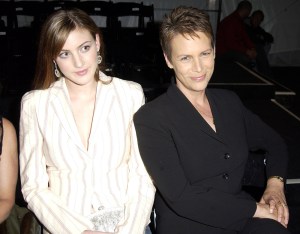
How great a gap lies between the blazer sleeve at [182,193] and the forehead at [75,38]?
39 cm

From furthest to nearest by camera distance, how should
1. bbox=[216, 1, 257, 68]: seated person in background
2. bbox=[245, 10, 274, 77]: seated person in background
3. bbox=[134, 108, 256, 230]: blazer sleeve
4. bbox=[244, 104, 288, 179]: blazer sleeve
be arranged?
1. bbox=[245, 10, 274, 77]: seated person in background
2. bbox=[216, 1, 257, 68]: seated person in background
3. bbox=[244, 104, 288, 179]: blazer sleeve
4. bbox=[134, 108, 256, 230]: blazer sleeve

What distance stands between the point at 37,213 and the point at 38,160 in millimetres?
199

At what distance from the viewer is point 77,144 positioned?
1.43m

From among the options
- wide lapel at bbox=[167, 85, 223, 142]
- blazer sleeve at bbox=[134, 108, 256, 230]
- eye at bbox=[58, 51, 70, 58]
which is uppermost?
eye at bbox=[58, 51, 70, 58]

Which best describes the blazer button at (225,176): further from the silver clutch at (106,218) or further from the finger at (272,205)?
the silver clutch at (106,218)

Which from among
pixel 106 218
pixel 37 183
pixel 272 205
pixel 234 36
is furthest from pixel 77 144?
pixel 234 36

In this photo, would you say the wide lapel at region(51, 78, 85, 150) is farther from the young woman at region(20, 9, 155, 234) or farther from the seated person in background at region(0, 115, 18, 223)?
the seated person in background at region(0, 115, 18, 223)

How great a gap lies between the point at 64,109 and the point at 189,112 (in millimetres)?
494

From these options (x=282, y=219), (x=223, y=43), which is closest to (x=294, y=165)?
(x=282, y=219)

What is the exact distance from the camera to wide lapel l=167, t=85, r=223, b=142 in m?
1.47

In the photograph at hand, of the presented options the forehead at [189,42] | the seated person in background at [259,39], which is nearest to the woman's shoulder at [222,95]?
the forehead at [189,42]

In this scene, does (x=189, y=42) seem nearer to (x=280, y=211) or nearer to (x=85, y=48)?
(x=85, y=48)

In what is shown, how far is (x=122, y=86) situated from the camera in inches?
61.6

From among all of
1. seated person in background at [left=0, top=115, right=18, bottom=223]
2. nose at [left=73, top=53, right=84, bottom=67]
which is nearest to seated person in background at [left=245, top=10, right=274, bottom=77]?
nose at [left=73, top=53, right=84, bottom=67]
